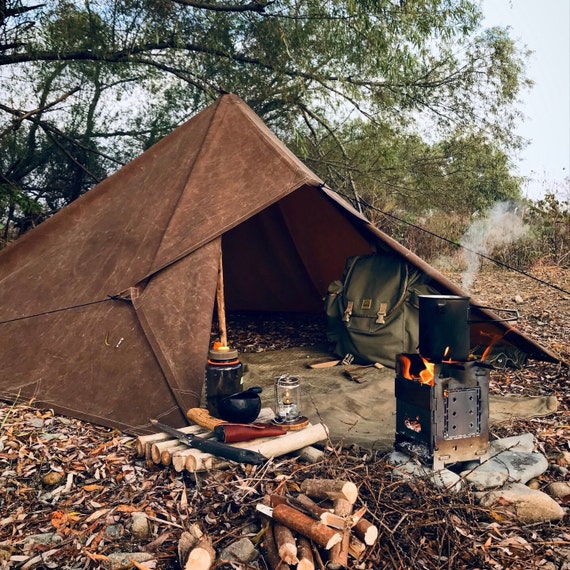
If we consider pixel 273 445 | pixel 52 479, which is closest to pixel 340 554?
pixel 273 445

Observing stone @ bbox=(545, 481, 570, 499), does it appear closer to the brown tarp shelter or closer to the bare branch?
the brown tarp shelter

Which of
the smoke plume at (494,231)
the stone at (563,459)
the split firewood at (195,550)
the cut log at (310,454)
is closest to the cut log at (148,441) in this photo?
the cut log at (310,454)

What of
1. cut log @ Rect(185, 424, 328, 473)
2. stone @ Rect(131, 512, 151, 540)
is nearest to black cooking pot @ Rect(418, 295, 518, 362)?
cut log @ Rect(185, 424, 328, 473)

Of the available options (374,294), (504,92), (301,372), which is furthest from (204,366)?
(504,92)

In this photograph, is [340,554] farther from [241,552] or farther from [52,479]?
[52,479]

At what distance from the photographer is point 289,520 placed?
223cm

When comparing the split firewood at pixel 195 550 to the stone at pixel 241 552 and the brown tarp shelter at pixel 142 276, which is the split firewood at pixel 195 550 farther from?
the brown tarp shelter at pixel 142 276

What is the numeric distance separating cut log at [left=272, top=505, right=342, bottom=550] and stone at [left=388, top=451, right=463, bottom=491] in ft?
2.45

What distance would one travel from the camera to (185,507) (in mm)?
2660

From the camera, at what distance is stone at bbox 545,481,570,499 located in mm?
2893

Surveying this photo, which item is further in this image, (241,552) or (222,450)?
(222,450)

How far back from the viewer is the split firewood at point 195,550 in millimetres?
2152

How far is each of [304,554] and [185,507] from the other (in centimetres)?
70

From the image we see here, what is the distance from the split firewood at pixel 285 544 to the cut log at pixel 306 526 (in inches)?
0.9
